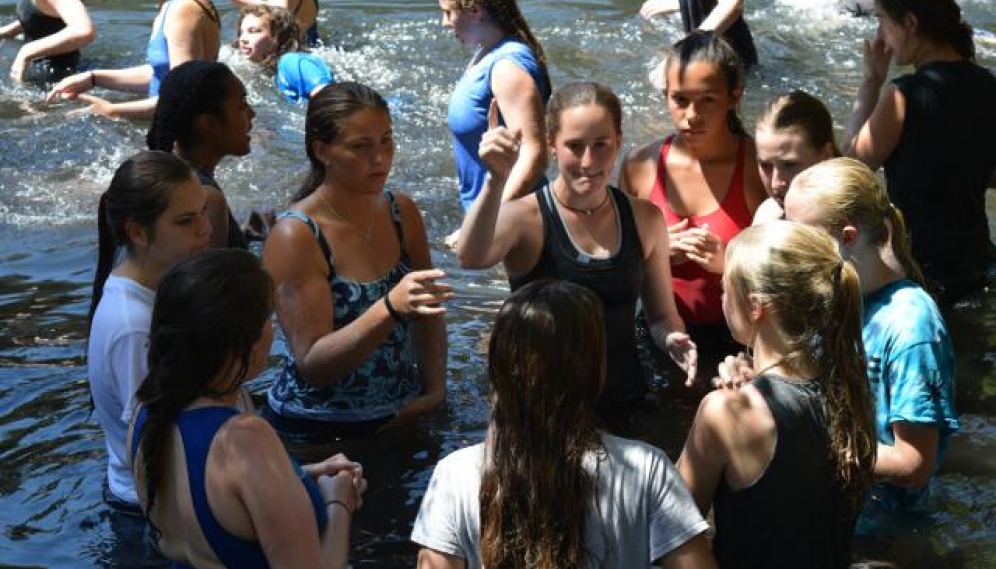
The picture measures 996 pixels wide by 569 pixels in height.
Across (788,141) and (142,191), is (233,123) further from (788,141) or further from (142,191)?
(788,141)

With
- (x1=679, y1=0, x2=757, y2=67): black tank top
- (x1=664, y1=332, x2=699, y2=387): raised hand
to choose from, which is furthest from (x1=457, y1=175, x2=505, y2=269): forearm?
(x1=679, y1=0, x2=757, y2=67): black tank top

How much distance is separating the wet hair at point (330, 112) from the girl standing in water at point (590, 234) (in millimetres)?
483

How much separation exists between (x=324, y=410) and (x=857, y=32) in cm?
969

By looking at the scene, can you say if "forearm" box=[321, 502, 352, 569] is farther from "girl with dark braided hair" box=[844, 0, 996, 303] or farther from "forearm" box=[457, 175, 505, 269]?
"girl with dark braided hair" box=[844, 0, 996, 303]

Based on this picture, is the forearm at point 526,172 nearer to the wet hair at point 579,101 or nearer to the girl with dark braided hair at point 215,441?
the wet hair at point 579,101

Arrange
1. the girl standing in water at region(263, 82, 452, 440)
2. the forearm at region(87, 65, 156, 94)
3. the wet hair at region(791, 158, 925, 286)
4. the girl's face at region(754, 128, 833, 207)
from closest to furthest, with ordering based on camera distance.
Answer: the wet hair at region(791, 158, 925, 286) < the girl standing in water at region(263, 82, 452, 440) < the girl's face at region(754, 128, 833, 207) < the forearm at region(87, 65, 156, 94)

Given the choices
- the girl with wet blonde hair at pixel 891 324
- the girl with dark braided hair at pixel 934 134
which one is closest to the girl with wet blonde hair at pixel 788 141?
the girl with wet blonde hair at pixel 891 324

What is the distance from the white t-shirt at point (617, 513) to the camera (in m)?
3.13

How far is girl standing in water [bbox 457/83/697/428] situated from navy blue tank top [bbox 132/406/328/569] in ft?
4.87

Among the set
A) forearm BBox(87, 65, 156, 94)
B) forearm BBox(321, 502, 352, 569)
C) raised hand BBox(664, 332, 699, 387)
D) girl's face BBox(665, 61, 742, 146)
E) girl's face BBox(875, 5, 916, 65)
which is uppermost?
girl's face BBox(875, 5, 916, 65)

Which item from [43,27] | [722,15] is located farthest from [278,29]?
[722,15]

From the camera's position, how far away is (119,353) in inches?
153

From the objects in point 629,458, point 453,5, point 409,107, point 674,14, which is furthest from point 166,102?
point 674,14

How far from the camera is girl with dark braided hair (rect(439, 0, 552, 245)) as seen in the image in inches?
221
